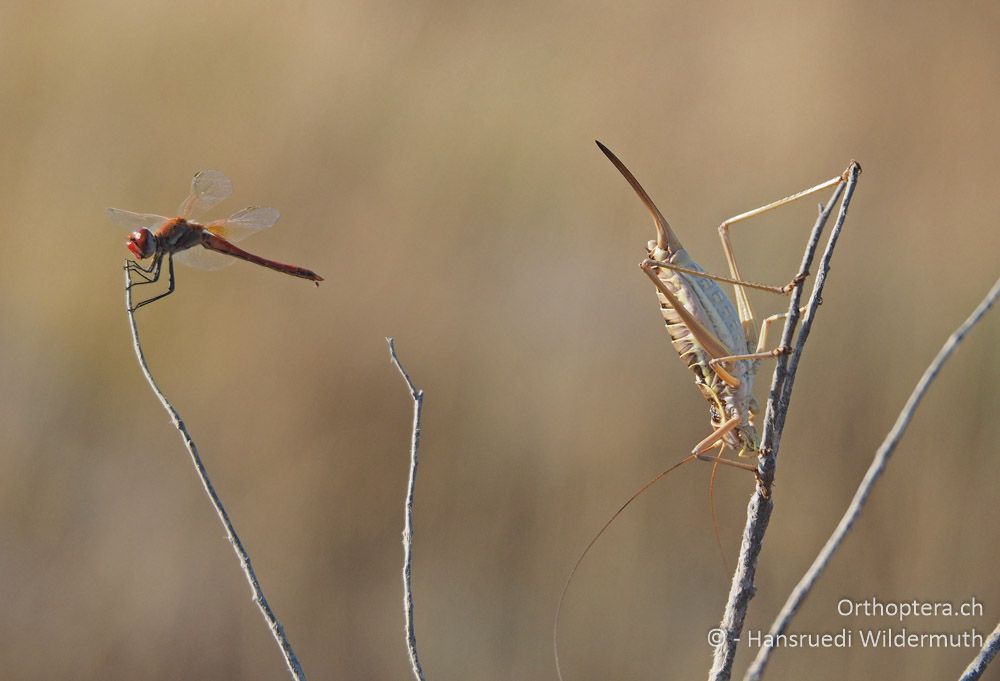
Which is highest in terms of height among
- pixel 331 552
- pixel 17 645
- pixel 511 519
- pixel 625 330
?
pixel 625 330

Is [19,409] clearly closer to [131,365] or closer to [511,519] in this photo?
[131,365]

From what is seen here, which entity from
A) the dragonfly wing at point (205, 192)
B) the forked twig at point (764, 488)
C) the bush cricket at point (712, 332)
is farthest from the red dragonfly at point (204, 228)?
the forked twig at point (764, 488)

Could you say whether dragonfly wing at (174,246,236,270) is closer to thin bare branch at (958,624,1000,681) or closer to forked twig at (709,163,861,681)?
forked twig at (709,163,861,681)

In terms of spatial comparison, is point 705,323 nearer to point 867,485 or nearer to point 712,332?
point 712,332

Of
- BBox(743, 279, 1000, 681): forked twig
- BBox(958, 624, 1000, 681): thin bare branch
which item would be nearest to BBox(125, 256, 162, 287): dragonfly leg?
BBox(743, 279, 1000, 681): forked twig

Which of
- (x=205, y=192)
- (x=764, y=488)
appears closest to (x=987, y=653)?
(x=764, y=488)

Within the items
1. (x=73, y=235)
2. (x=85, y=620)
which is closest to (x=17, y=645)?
(x=85, y=620)
